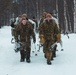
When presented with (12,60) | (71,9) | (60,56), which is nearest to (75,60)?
(60,56)

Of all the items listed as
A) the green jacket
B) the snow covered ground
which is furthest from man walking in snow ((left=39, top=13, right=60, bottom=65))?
the snow covered ground

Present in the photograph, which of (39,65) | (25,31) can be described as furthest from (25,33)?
(39,65)

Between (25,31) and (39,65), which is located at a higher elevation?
(25,31)

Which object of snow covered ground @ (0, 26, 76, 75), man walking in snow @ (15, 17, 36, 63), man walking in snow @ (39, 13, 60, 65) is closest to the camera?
snow covered ground @ (0, 26, 76, 75)

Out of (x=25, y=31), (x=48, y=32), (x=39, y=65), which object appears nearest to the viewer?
(x=39, y=65)

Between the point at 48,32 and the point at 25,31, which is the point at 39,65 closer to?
the point at 48,32

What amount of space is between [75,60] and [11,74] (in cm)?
320

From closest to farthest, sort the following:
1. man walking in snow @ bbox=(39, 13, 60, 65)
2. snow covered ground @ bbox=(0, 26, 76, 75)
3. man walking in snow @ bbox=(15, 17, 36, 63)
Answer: snow covered ground @ bbox=(0, 26, 76, 75)
man walking in snow @ bbox=(39, 13, 60, 65)
man walking in snow @ bbox=(15, 17, 36, 63)

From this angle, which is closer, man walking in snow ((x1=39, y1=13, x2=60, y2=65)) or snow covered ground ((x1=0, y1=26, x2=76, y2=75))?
snow covered ground ((x1=0, y1=26, x2=76, y2=75))

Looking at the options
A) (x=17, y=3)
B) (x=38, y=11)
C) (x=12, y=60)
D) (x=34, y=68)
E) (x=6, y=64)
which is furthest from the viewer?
(x=17, y=3)

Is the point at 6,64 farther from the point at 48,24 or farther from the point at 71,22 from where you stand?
the point at 71,22

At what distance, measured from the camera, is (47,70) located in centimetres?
1327

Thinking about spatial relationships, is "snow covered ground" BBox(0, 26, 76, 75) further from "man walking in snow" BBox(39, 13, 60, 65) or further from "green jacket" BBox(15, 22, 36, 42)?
"green jacket" BBox(15, 22, 36, 42)

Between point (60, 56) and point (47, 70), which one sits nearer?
point (47, 70)
